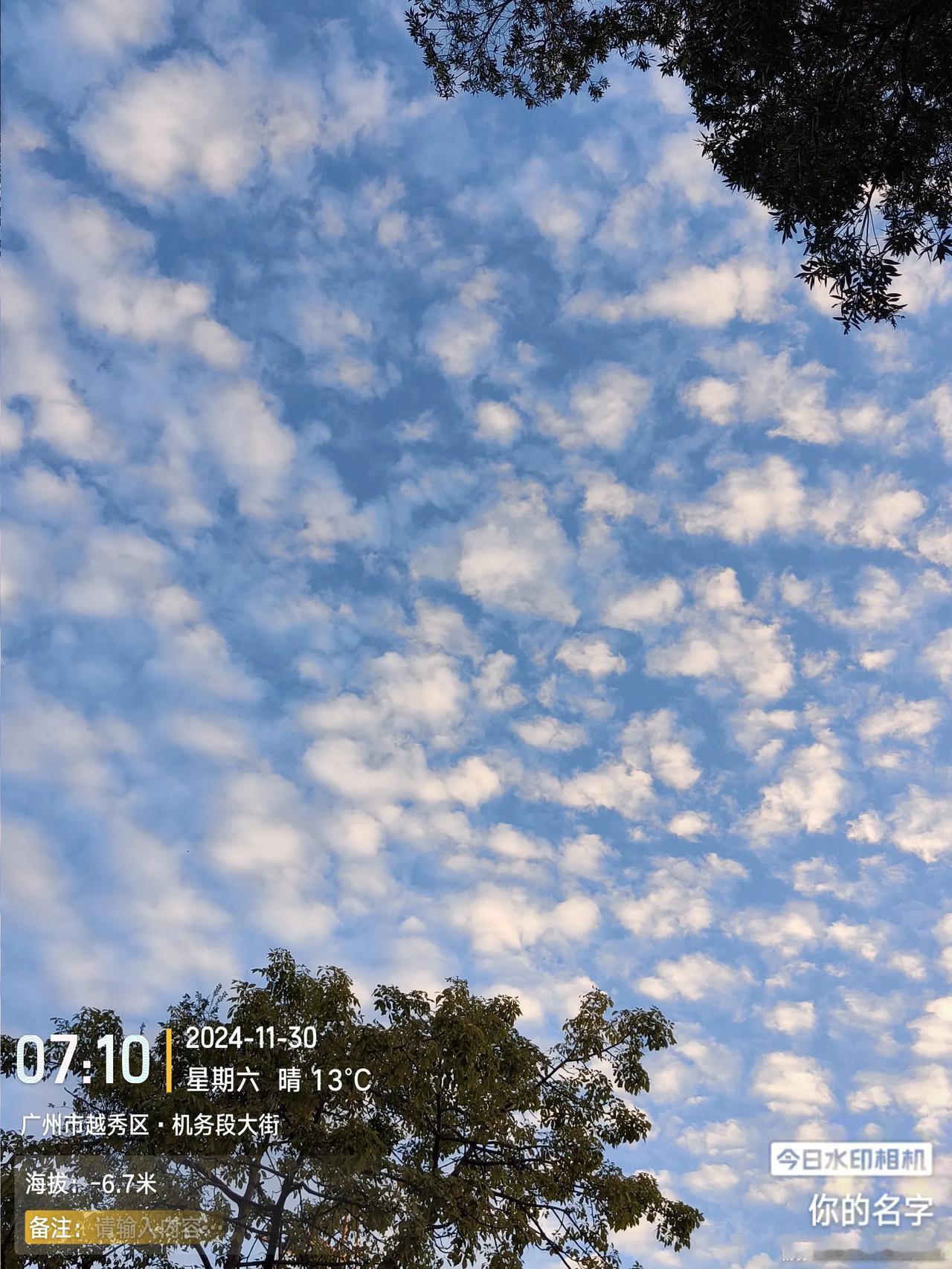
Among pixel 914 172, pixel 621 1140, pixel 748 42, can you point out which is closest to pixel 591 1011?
pixel 621 1140

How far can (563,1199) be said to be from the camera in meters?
11.7

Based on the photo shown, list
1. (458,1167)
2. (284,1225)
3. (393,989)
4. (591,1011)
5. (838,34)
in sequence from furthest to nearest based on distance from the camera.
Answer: (591,1011) < (393,989) < (458,1167) < (284,1225) < (838,34)

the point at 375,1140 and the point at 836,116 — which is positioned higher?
the point at 836,116

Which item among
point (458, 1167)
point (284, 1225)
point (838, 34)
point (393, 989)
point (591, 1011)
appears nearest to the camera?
point (838, 34)

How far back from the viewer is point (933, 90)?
8836 mm

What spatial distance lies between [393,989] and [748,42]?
1201 cm

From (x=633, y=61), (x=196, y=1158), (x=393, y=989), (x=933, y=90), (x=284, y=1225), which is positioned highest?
(x=633, y=61)

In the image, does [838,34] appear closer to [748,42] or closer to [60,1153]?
[748,42]

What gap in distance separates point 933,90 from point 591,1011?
12.6 m

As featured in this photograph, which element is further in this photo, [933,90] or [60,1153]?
[60,1153]

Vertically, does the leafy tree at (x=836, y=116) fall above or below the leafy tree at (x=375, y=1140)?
above

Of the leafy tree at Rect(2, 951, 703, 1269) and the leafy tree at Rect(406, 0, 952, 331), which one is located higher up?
the leafy tree at Rect(406, 0, 952, 331)

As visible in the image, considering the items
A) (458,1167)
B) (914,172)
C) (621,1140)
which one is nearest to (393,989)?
(458,1167)

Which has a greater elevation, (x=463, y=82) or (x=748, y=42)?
(x=463, y=82)
